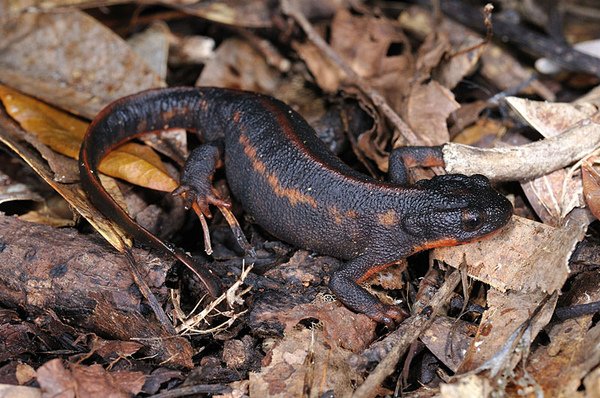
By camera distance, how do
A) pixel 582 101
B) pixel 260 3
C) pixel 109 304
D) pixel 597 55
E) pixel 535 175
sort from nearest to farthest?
pixel 109 304, pixel 535 175, pixel 582 101, pixel 597 55, pixel 260 3

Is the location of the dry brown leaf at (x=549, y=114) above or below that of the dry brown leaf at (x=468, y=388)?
above

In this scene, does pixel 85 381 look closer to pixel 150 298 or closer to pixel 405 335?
pixel 150 298

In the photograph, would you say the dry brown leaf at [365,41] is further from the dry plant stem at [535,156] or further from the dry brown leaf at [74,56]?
the dry brown leaf at [74,56]

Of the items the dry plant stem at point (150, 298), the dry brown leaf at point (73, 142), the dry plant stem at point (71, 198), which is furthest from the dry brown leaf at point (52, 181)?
the dry plant stem at point (150, 298)

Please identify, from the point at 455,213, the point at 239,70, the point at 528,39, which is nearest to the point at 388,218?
the point at 455,213

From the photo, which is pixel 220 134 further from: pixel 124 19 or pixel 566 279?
pixel 566 279

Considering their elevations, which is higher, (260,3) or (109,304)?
(260,3)

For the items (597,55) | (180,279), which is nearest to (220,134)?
(180,279)
